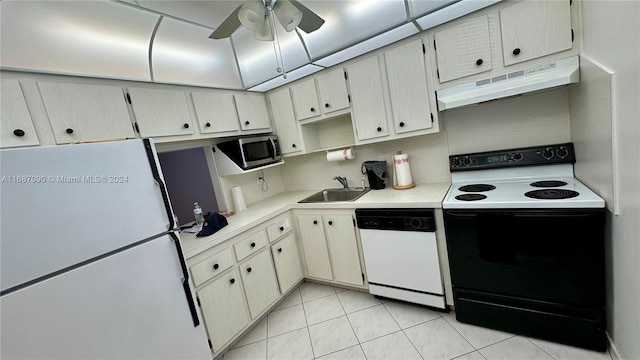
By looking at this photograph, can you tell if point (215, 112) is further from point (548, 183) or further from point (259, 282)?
point (548, 183)

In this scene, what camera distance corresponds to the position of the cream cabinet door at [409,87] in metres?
1.97

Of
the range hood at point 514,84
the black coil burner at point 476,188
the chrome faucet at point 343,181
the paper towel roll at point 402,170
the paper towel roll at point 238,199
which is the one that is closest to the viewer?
the range hood at point 514,84

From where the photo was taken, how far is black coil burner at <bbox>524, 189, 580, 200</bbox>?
1.45m

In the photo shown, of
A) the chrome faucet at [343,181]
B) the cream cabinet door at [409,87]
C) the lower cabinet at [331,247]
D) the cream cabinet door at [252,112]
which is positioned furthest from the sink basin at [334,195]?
the cream cabinet door at [252,112]

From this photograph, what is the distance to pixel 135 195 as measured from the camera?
1.25 metres

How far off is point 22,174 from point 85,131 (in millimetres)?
706

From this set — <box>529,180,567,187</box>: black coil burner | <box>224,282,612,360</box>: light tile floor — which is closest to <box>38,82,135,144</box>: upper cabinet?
<box>224,282,612,360</box>: light tile floor

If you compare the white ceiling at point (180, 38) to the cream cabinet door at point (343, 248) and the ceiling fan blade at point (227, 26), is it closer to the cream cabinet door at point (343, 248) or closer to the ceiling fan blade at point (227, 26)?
the ceiling fan blade at point (227, 26)

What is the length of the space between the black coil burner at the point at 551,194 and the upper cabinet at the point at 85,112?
8.77 ft

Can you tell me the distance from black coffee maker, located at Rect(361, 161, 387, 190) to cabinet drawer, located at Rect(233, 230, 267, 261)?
1163mm

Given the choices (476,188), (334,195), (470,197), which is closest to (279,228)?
(334,195)

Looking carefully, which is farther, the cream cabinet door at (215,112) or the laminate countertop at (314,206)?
the cream cabinet door at (215,112)

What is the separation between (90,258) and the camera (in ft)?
3.62

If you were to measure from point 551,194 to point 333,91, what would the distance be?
1793 millimetres
